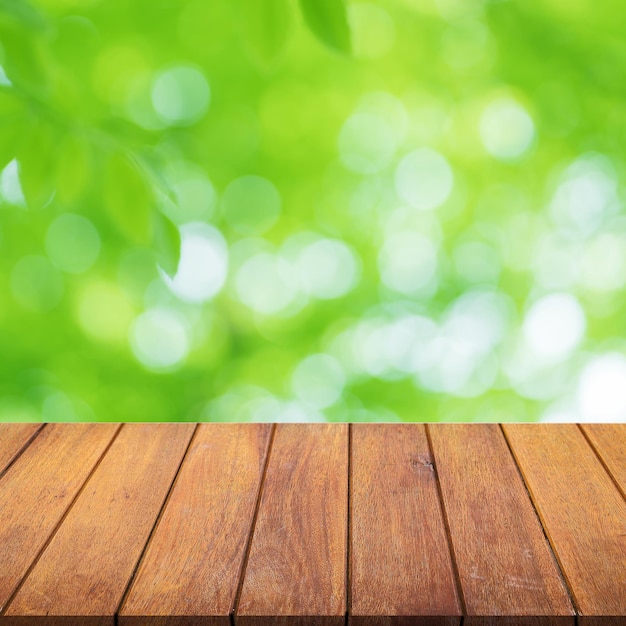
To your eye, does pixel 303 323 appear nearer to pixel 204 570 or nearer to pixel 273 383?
pixel 273 383

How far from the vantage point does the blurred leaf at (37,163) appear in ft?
5.58

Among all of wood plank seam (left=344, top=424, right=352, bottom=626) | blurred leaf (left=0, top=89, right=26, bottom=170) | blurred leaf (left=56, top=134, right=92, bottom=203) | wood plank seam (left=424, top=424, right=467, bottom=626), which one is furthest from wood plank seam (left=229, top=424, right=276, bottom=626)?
blurred leaf (left=0, top=89, right=26, bottom=170)

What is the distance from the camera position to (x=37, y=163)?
1.71 meters

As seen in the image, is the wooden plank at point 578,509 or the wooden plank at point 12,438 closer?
the wooden plank at point 578,509

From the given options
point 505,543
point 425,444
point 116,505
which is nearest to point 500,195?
point 425,444

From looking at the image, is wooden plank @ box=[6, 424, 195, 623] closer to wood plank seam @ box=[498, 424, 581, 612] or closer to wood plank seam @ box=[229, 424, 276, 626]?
wood plank seam @ box=[229, 424, 276, 626]

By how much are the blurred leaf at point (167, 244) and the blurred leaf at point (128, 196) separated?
1.3 inches

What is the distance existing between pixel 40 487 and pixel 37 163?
61cm

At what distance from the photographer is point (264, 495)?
1609 mm

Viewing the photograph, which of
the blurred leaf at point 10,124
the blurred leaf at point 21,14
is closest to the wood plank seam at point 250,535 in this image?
the blurred leaf at point 10,124

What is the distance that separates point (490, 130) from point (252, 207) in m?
0.52

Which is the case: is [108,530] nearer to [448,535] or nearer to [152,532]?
[152,532]

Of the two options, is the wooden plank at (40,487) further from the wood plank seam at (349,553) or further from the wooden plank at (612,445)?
the wooden plank at (612,445)

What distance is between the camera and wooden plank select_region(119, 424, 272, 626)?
129cm
